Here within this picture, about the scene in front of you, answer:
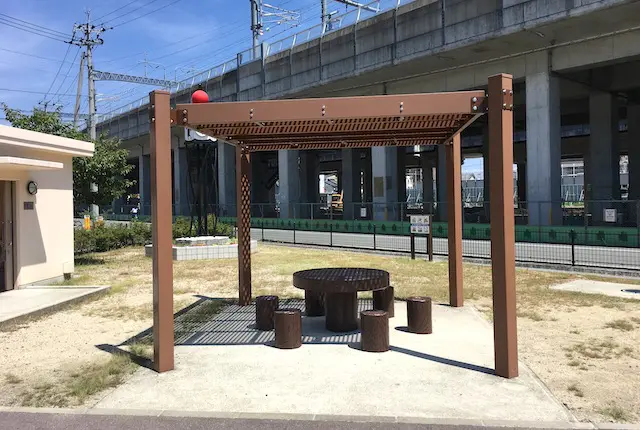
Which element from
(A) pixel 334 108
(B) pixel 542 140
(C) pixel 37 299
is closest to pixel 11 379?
(C) pixel 37 299

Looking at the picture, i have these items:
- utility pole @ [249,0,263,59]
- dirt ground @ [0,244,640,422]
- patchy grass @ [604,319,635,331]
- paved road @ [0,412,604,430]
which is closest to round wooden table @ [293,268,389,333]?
dirt ground @ [0,244,640,422]

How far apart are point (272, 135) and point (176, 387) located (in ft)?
13.6

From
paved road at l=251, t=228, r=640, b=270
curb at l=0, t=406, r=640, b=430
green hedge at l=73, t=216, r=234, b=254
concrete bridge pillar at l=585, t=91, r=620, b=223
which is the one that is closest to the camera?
curb at l=0, t=406, r=640, b=430

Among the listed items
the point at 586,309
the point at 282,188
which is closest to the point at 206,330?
the point at 586,309

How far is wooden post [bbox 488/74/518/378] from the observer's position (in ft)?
17.7

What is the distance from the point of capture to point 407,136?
27.8ft

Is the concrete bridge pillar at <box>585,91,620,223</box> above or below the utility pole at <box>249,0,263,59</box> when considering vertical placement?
below

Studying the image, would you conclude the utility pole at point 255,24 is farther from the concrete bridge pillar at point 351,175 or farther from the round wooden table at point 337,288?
the round wooden table at point 337,288

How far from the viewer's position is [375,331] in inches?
251

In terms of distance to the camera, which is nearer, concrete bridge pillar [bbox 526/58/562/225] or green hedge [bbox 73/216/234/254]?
green hedge [bbox 73/216/234/254]

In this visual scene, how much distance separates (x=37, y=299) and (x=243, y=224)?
14.1 ft

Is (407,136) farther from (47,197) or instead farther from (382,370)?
(47,197)

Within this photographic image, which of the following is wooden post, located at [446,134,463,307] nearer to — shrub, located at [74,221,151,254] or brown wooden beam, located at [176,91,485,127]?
brown wooden beam, located at [176,91,485,127]

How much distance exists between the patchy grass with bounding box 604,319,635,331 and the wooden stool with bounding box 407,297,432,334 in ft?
8.67
